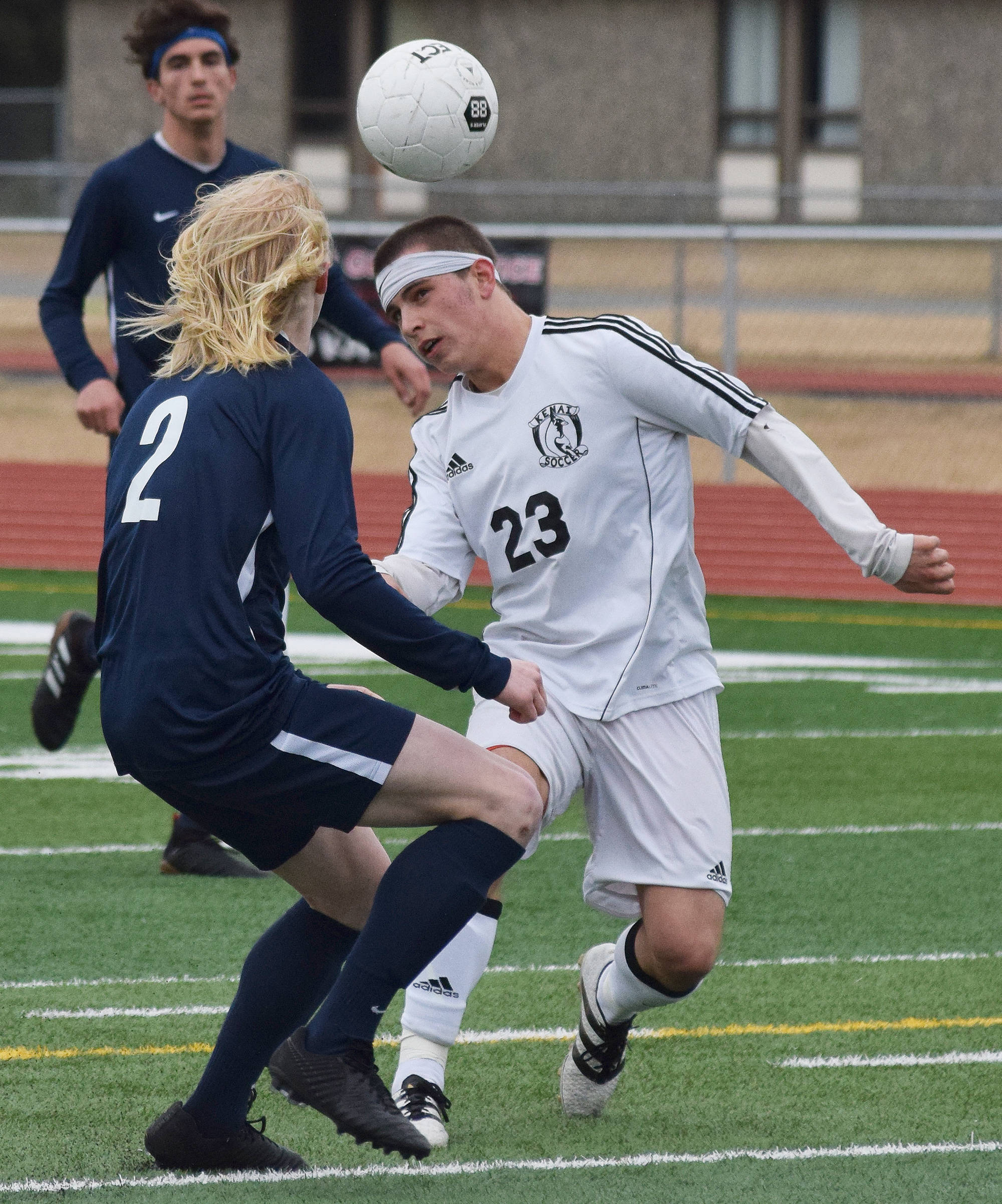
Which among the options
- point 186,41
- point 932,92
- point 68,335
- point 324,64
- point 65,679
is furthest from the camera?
point 324,64

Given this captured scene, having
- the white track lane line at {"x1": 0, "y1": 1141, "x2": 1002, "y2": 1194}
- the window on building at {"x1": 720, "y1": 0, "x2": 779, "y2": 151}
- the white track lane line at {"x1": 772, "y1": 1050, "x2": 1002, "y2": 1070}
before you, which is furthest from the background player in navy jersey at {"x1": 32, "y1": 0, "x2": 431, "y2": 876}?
the window on building at {"x1": 720, "y1": 0, "x2": 779, "y2": 151}

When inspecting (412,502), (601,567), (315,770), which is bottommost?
(315,770)

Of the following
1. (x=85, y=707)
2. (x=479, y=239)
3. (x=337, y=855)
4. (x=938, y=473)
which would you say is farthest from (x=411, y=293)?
(x=938, y=473)

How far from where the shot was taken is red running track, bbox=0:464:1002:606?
13484mm

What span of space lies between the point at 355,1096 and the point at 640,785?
106cm

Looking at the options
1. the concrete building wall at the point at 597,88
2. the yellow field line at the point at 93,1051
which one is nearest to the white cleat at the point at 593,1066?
the yellow field line at the point at 93,1051

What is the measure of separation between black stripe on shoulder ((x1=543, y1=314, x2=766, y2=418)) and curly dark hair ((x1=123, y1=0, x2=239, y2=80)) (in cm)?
272

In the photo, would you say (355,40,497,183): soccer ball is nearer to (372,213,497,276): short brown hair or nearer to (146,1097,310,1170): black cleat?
(372,213,497,276): short brown hair

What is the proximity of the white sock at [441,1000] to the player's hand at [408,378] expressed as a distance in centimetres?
230

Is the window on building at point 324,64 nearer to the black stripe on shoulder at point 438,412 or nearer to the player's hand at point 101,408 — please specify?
the player's hand at point 101,408

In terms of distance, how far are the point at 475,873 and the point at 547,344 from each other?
1.36m

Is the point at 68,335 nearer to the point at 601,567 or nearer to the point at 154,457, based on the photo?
the point at 601,567

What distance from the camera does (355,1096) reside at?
3.70m

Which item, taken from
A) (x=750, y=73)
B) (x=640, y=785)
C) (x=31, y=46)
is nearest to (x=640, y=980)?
(x=640, y=785)
